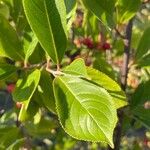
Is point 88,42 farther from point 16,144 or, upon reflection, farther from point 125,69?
point 16,144

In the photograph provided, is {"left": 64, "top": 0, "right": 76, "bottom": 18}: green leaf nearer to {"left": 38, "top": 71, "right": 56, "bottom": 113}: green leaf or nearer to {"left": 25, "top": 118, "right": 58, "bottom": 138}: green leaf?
{"left": 38, "top": 71, "right": 56, "bottom": 113}: green leaf

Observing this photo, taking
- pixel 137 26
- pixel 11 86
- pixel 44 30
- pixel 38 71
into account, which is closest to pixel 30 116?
pixel 11 86

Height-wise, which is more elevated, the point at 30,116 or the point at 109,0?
the point at 109,0

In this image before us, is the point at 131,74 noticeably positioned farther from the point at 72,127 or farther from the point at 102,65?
the point at 72,127

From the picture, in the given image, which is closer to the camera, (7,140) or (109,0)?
(109,0)

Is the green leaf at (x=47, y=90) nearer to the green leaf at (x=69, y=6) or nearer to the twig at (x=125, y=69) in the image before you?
the green leaf at (x=69, y=6)
